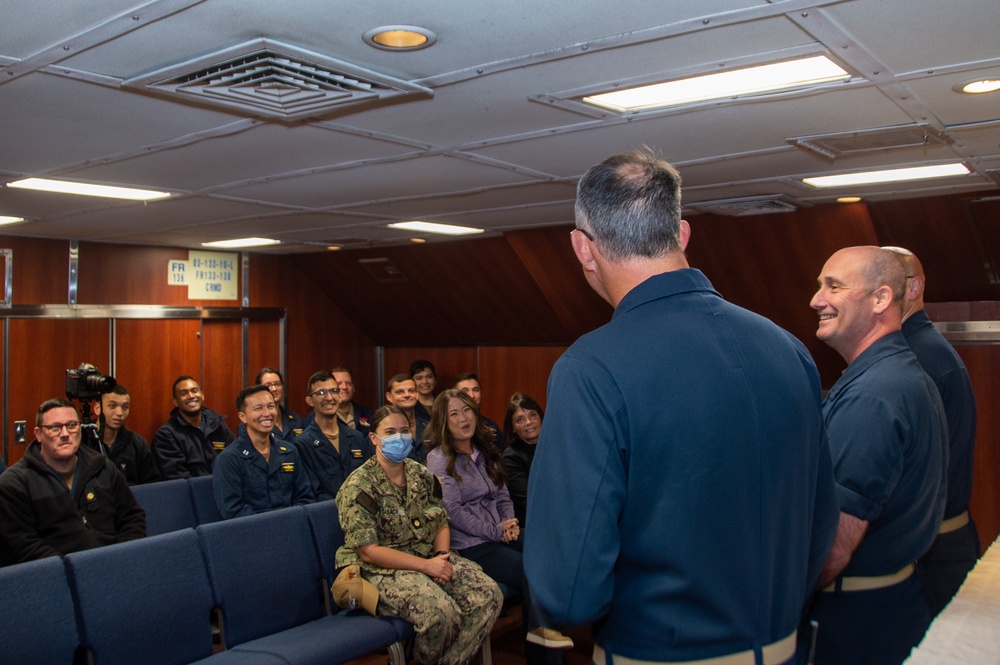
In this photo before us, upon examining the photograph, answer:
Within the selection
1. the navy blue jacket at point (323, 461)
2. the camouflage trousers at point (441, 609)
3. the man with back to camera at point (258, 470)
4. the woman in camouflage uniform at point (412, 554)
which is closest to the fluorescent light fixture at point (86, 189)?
the man with back to camera at point (258, 470)

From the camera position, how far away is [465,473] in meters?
4.96

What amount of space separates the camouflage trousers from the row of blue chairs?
0.29ft

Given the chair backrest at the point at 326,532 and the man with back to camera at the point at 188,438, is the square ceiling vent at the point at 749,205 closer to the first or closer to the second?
the chair backrest at the point at 326,532

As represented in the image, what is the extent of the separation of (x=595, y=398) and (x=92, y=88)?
2308mm

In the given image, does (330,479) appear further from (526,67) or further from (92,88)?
(526,67)

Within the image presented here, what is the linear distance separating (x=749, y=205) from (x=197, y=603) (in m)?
3.95

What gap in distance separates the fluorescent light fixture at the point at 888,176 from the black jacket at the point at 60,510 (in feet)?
13.3

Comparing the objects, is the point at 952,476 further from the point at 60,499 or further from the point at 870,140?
the point at 60,499

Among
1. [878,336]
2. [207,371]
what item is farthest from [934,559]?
[207,371]

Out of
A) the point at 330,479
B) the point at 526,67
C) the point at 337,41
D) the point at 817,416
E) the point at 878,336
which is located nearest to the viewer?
the point at 817,416

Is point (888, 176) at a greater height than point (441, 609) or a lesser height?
greater

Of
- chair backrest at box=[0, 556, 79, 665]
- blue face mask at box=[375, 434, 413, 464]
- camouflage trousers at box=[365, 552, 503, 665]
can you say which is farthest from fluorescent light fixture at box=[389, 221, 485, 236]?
chair backrest at box=[0, 556, 79, 665]

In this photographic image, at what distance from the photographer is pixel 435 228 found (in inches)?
261

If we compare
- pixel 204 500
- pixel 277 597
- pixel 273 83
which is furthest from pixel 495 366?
pixel 273 83
